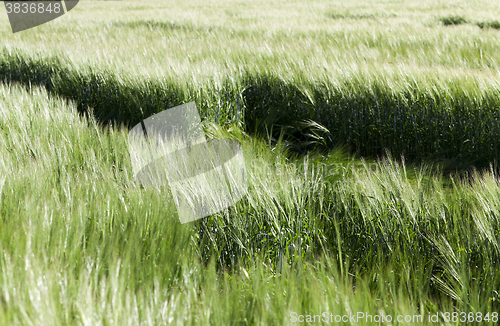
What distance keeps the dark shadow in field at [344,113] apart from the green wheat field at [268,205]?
0.01 meters

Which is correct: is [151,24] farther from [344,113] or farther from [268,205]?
[268,205]

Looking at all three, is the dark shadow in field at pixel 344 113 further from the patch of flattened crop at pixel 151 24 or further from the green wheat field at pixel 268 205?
the patch of flattened crop at pixel 151 24

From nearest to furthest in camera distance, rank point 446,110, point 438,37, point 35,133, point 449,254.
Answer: point 449,254 → point 35,133 → point 446,110 → point 438,37

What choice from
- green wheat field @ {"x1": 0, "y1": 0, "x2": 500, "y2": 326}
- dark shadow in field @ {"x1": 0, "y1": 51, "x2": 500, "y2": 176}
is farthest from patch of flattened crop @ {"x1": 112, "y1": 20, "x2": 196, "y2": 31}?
dark shadow in field @ {"x1": 0, "y1": 51, "x2": 500, "y2": 176}

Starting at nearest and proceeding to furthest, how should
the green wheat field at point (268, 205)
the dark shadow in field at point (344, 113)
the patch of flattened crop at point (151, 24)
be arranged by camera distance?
the green wheat field at point (268, 205)
the dark shadow in field at point (344, 113)
the patch of flattened crop at point (151, 24)

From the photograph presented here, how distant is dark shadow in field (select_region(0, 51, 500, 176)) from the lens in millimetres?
2393

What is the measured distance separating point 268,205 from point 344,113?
5.54 ft

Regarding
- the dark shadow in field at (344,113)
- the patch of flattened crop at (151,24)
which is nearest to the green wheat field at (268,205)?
the dark shadow in field at (344,113)

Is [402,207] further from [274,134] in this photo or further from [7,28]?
[7,28]

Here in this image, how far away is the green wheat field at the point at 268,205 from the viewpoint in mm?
723

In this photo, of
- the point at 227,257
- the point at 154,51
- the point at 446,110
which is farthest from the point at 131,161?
the point at 154,51

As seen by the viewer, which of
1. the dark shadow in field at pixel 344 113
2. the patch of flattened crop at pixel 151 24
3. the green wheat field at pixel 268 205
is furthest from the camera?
the patch of flattened crop at pixel 151 24

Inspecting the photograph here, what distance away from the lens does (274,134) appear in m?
2.95

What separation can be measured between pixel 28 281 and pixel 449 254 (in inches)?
41.5
